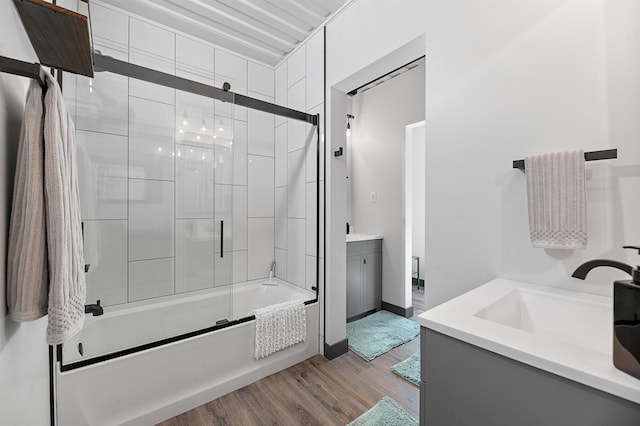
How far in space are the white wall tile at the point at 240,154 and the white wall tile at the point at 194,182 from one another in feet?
1.54

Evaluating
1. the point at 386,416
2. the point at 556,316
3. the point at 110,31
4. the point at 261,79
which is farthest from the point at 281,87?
the point at 386,416

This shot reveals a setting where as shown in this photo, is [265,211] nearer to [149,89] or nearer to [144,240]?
[144,240]

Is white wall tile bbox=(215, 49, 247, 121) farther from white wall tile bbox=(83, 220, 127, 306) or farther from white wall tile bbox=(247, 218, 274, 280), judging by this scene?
white wall tile bbox=(83, 220, 127, 306)

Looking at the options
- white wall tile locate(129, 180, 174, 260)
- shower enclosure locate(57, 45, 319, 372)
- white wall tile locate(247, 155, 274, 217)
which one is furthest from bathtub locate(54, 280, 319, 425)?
white wall tile locate(247, 155, 274, 217)

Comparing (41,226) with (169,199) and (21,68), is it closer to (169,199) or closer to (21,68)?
(21,68)

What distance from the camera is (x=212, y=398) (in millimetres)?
1710

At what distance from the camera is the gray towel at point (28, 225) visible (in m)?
0.65

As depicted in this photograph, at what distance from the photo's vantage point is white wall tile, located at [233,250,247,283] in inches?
105

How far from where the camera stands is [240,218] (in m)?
2.72

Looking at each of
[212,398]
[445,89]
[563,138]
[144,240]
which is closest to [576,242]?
[563,138]

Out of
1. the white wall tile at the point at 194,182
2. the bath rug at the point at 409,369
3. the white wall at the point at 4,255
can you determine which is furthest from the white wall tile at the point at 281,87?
the bath rug at the point at 409,369

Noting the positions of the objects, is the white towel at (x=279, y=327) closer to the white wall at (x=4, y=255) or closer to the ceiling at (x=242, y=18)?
the white wall at (x=4, y=255)

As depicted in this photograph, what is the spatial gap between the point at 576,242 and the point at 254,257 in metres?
2.51

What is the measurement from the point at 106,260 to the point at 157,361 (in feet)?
2.48
